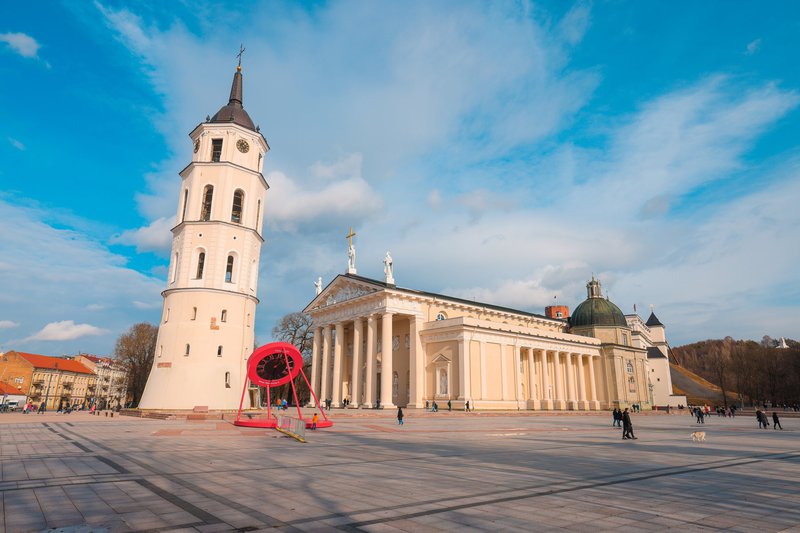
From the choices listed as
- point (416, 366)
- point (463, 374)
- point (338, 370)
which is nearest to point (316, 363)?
point (338, 370)

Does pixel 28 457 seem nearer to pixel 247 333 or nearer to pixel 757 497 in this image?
pixel 757 497

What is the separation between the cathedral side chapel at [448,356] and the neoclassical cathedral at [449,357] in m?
0.11

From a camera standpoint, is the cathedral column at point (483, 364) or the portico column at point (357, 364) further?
the portico column at point (357, 364)

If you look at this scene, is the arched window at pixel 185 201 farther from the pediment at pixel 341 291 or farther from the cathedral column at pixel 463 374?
the cathedral column at pixel 463 374

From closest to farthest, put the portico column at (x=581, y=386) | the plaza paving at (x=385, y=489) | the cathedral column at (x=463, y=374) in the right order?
the plaza paving at (x=385, y=489) < the cathedral column at (x=463, y=374) < the portico column at (x=581, y=386)

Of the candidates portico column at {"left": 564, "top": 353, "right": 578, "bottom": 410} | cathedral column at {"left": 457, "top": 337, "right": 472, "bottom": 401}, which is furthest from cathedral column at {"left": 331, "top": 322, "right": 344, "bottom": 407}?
portico column at {"left": 564, "top": 353, "right": 578, "bottom": 410}

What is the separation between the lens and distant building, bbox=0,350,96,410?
9025 centimetres

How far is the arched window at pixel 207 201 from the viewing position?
35.1 meters

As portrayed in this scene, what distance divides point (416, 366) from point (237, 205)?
22536 mm

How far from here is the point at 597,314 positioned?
2724 inches

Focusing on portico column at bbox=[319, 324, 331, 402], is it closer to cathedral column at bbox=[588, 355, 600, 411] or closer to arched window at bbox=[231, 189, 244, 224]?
arched window at bbox=[231, 189, 244, 224]

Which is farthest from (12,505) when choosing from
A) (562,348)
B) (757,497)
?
(562,348)

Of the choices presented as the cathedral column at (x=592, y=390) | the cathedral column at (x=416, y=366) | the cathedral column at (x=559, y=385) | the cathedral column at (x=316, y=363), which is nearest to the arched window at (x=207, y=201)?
the cathedral column at (x=416, y=366)

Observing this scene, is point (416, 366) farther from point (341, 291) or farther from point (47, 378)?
point (47, 378)
